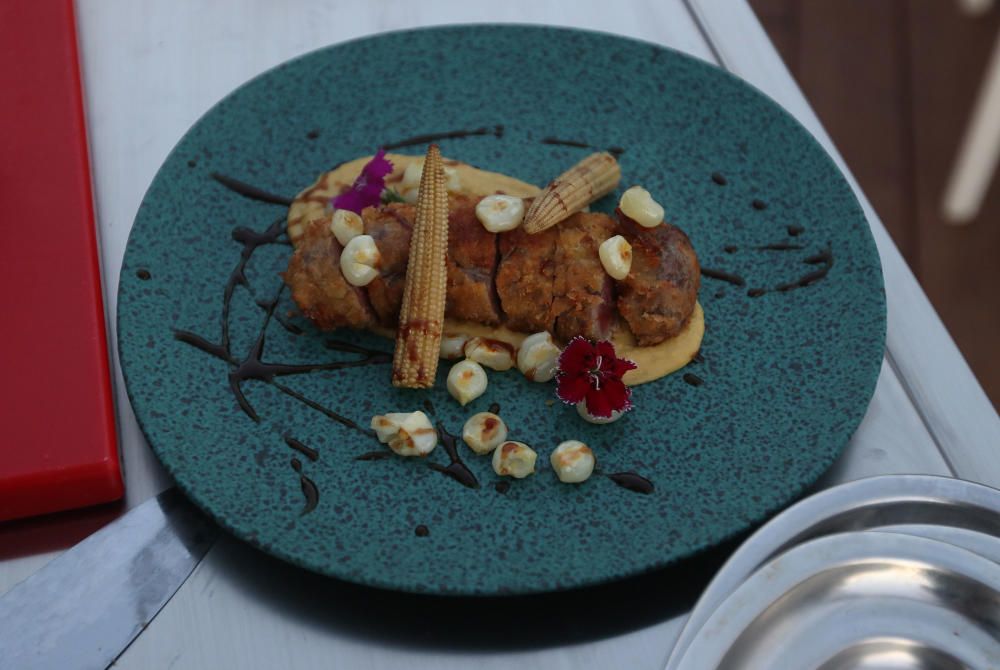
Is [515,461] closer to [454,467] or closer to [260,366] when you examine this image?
[454,467]

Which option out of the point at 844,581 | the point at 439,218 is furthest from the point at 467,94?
the point at 844,581

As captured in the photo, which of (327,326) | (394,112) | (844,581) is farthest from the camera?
(394,112)

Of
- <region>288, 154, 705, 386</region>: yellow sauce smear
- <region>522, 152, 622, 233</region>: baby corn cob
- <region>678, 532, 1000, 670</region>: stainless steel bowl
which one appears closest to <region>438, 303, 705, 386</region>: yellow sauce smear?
<region>288, 154, 705, 386</region>: yellow sauce smear

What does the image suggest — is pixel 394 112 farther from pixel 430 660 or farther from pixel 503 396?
pixel 430 660

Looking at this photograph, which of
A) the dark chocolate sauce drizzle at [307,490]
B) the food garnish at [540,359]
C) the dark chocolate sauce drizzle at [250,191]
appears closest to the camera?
the dark chocolate sauce drizzle at [307,490]

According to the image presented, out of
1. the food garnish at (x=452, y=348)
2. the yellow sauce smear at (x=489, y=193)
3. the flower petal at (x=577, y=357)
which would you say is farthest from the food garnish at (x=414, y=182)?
the flower petal at (x=577, y=357)

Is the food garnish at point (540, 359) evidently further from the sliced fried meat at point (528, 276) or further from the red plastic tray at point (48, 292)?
the red plastic tray at point (48, 292)

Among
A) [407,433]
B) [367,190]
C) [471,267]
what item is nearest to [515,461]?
[407,433]
